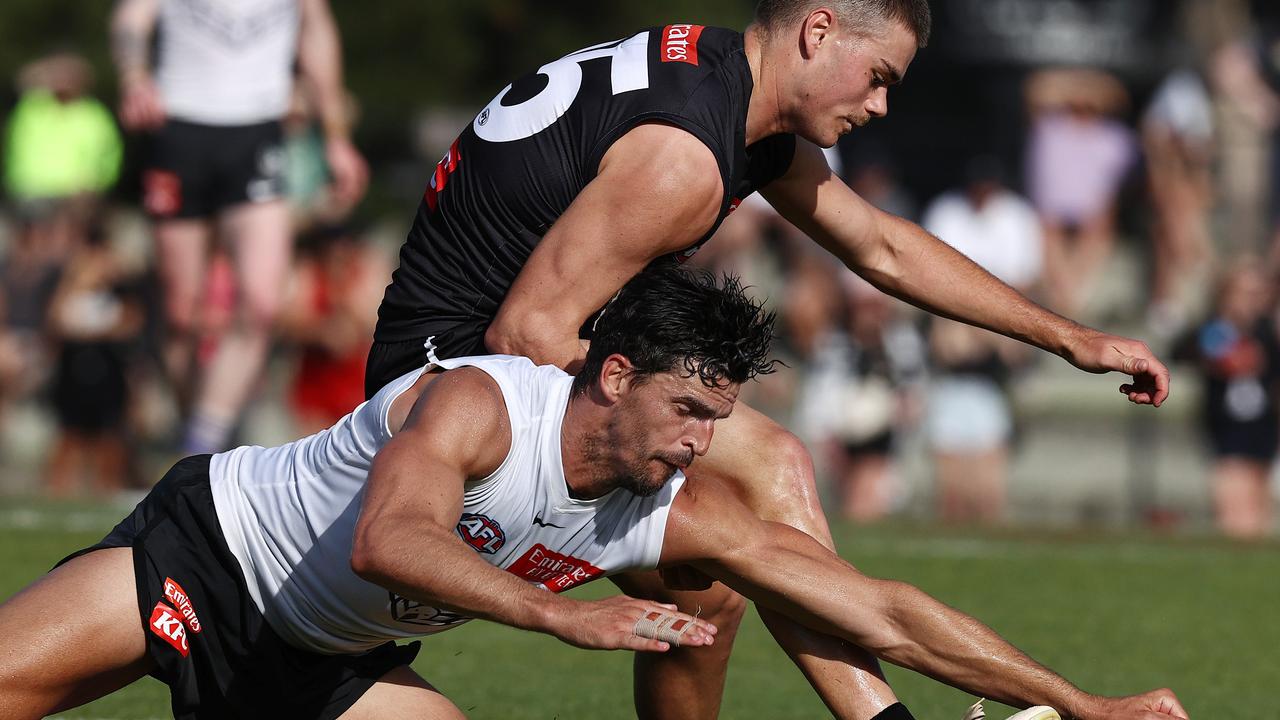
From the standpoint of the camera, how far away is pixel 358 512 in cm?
411

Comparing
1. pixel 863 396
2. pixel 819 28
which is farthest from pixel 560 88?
pixel 863 396

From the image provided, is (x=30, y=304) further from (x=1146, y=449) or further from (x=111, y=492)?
(x=1146, y=449)

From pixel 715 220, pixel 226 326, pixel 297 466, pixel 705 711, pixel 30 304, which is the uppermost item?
pixel 715 220

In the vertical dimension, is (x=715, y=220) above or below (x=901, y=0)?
below

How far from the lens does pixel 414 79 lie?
715 inches

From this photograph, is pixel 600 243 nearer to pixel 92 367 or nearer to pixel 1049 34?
pixel 92 367

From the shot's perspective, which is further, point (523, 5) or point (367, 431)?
point (523, 5)

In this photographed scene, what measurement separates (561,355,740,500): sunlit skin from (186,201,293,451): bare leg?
4.74 meters

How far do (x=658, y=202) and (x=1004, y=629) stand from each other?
11.3 feet

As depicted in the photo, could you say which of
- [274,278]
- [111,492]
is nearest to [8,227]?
[111,492]

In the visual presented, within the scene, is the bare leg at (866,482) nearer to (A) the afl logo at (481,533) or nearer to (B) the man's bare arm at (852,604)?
(B) the man's bare arm at (852,604)

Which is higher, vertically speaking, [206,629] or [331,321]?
[206,629]

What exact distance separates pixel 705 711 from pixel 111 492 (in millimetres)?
7250

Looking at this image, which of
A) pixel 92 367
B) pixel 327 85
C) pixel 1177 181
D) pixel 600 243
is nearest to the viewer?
pixel 600 243
